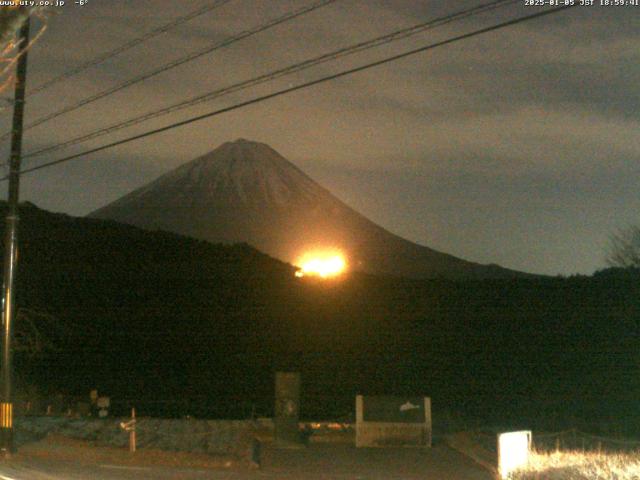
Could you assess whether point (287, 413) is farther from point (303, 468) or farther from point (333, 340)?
point (333, 340)

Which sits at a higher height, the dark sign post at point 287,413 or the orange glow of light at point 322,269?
the orange glow of light at point 322,269

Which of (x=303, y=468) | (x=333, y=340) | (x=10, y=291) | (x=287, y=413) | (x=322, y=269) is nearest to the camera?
(x=303, y=468)

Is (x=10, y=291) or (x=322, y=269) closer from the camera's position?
(x=10, y=291)

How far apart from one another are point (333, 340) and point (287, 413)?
21.7m

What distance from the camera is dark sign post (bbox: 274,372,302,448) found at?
2294 cm

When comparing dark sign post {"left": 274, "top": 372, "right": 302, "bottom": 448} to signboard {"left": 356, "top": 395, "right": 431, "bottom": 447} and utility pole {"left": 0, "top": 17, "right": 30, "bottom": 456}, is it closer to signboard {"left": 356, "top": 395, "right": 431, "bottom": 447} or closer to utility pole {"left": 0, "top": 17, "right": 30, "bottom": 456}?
signboard {"left": 356, "top": 395, "right": 431, "bottom": 447}

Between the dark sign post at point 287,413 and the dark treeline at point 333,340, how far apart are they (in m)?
13.0

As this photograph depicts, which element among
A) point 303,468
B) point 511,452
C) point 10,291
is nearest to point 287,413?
point 303,468

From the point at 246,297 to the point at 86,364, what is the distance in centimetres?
940

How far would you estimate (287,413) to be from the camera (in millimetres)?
23031

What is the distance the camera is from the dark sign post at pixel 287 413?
22.9 meters

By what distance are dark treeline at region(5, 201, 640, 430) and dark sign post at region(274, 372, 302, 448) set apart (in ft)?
42.8

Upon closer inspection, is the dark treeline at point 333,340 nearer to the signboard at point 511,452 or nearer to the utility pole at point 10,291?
the utility pole at point 10,291

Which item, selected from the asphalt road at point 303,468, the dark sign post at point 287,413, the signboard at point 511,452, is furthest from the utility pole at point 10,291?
the signboard at point 511,452
